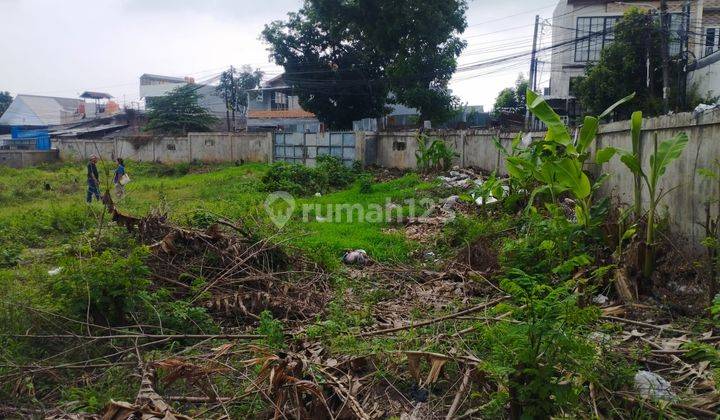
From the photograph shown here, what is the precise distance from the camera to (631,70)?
16.8 meters

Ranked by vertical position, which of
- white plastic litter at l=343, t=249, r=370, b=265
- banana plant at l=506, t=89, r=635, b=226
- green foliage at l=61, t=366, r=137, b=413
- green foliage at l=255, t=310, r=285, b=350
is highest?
banana plant at l=506, t=89, r=635, b=226

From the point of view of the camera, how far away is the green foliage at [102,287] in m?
3.95

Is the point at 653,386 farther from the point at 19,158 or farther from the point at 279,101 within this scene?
the point at 279,101

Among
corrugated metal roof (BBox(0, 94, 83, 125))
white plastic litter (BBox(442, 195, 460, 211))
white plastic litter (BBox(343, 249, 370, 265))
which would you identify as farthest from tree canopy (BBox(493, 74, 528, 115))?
corrugated metal roof (BBox(0, 94, 83, 125))

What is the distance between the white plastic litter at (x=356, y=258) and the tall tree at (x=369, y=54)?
15.0 m

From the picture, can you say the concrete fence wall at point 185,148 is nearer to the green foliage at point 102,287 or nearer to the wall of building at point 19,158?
the wall of building at point 19,158

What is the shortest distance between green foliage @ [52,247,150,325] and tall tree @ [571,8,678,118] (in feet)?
53.9

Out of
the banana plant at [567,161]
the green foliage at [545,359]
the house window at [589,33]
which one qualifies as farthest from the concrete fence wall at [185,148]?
the green foliage at [545,359]

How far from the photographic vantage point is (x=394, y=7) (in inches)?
798

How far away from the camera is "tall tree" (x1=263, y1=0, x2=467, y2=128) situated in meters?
20.5

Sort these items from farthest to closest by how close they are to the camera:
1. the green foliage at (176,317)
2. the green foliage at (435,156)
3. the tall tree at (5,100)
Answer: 1. the tall tree at (5,100)
2. the green foliage at (435,156)
3. the green foliage at (176,317)

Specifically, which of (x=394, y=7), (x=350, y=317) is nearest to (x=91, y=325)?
(x=350, y=317)

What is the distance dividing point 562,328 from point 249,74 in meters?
41.2

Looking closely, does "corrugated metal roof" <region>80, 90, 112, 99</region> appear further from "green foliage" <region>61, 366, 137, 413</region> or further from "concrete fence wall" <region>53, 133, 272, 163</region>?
"green foliage" <region>61, 366, 137, 413</region>
